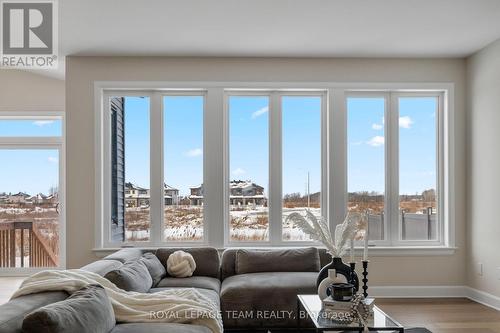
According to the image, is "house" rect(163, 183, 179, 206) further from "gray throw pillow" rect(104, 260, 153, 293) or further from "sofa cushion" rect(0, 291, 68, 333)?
"sofa cushion" rect(0, 291, 68, 333)

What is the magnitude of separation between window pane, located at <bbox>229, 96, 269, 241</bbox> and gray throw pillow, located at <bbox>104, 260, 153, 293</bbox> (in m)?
1.99

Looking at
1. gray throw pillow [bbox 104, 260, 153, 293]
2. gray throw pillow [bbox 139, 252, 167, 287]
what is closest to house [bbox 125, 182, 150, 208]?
gray throw pillow [bbox 139, 252, 167, 287]

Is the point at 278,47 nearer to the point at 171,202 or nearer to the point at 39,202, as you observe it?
the point at 171,202

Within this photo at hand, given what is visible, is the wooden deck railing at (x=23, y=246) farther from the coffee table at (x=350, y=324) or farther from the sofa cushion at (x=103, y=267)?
the coffee table at (x=350, y=324)

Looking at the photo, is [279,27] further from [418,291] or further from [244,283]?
[418,291]

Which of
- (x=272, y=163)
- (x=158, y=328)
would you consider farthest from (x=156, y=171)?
(x=158, y=328)

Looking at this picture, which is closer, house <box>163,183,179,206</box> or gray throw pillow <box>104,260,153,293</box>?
gray throw pillow <box>104,260,153,293</box>

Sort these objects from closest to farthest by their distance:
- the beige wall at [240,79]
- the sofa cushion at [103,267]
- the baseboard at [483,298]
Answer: the sofa cushion at [103,267]
the baseboard at [483,298]
the beige wall at [240,79]

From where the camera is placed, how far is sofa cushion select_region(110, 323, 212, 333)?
8.63 ft

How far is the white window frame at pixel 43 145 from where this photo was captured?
7.16 m

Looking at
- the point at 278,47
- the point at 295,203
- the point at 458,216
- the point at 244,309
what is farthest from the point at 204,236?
the point at 458,216

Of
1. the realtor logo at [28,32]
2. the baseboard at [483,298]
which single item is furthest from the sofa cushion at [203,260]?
the baseboard at [483,298]

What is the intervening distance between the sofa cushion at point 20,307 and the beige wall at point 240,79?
9.77 ft

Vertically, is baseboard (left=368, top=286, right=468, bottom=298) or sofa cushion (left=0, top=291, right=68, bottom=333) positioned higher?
sofa cushion (left=0, top=291, right=68, bottom=333)
